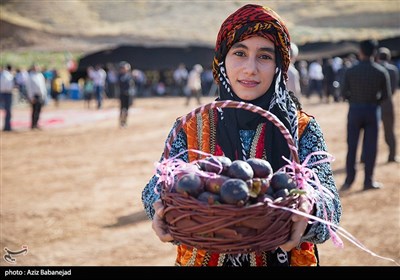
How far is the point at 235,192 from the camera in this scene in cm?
205

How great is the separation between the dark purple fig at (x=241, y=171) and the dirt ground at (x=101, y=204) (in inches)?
26.6

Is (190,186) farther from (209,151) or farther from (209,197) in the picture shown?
(209,151)

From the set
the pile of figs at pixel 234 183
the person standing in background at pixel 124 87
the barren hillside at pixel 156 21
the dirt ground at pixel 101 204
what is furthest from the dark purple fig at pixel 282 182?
the barren hillside at pixel 156 21

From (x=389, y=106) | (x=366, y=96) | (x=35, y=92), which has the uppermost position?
(x=366, y=96)

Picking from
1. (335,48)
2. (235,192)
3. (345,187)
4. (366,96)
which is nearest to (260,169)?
(235,192)

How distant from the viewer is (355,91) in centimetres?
866

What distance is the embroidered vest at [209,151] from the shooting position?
254 centimetres

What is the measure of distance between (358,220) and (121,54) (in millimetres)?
28095

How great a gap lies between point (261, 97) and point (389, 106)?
28.4 ft

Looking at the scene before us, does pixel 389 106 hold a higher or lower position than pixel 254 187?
lower

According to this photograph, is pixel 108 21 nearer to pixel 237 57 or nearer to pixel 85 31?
pixel 85 31

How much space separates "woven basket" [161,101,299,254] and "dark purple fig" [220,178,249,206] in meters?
0.02

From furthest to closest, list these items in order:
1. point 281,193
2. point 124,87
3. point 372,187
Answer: point 124,87 < point 372,187 < point 281,193

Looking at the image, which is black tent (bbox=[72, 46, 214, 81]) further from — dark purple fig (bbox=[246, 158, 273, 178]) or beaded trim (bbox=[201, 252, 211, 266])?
dark purple fig (bbox=[246, 158, 273, 178])
